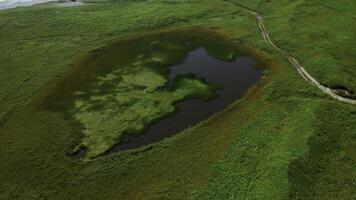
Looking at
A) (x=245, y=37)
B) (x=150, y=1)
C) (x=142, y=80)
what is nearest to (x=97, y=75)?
(x=142, y=80)

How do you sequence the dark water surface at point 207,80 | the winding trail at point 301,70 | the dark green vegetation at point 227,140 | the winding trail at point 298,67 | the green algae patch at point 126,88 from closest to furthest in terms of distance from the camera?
the dark green vegetation at point 227,140, the dark water surface at point 207,80, the green algae patch at point 126,88, the winding trail at point 298,67, the winding trail at point 301,70

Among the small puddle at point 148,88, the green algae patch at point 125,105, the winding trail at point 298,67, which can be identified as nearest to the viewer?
the green algae patch at point 125,105

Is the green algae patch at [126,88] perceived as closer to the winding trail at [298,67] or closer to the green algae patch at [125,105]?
the green algae patch at [125,105]

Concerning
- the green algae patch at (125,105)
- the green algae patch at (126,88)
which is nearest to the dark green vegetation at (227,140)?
the green algae patch at (126,88)

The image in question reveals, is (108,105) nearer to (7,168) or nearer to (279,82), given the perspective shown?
(7,168)

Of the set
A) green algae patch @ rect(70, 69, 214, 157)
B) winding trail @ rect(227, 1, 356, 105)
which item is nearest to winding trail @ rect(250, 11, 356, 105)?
winding trail @ rect(227, 1, 356, 105)

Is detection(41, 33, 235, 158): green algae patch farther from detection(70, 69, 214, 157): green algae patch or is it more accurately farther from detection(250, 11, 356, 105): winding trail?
detection(250, 11, 356, 105): winding trail

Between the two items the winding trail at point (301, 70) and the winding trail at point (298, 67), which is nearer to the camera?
the winding trail at point (298, 67)
